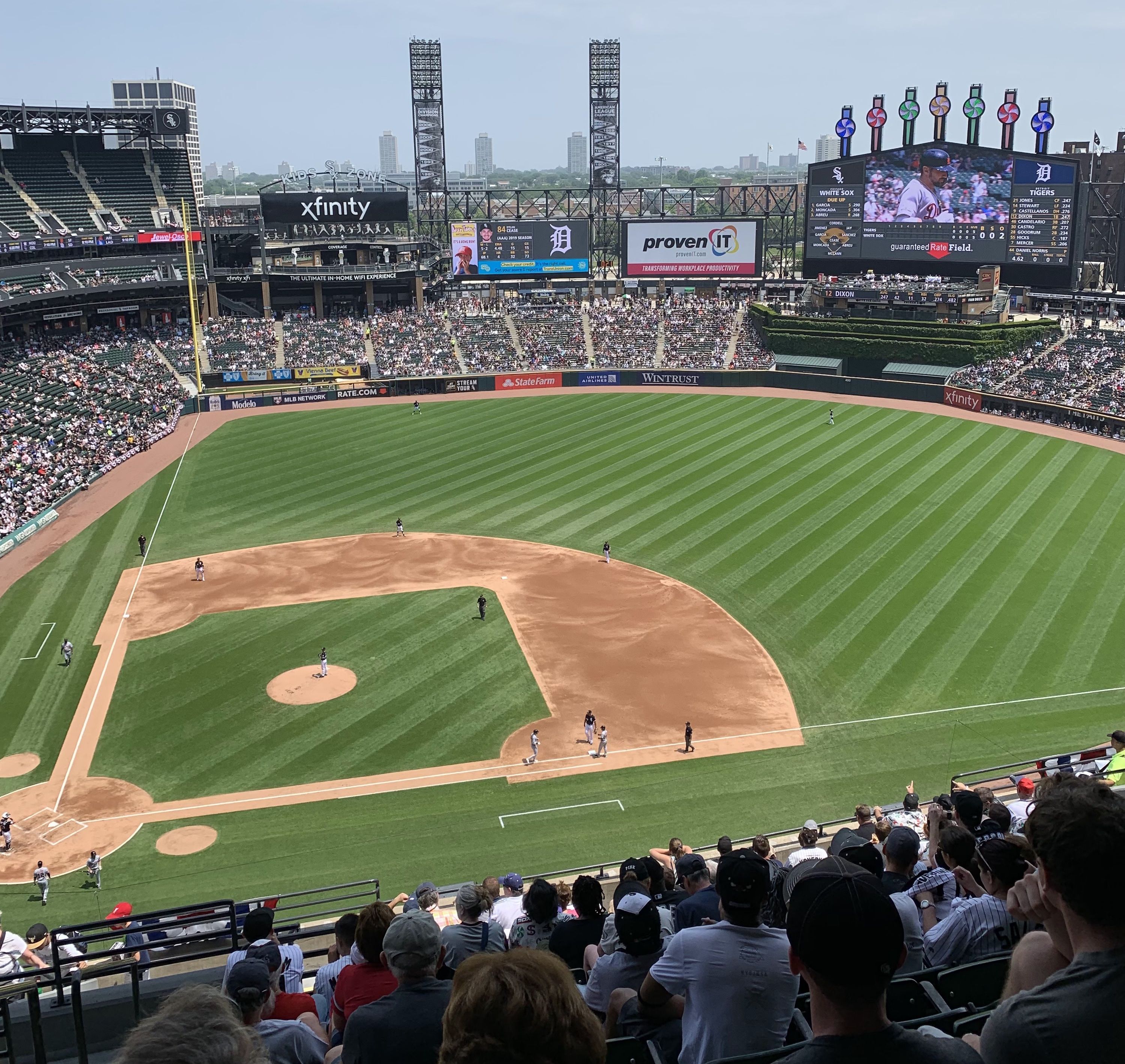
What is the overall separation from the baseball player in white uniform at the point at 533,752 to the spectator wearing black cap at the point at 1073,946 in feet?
76.2

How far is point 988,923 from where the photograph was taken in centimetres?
745

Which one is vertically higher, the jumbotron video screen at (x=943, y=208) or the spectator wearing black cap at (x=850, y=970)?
the jumbotron video screen at (x=943, y=208)

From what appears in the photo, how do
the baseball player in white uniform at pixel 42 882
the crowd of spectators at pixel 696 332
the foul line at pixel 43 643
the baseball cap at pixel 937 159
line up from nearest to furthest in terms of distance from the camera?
1. the baseball player in white uniform at pixel 42 882
2. the foul line at pixel 43 643
3. the baseball cap at pixel 937 159
4. the crowd of spectators at pixel 696 332

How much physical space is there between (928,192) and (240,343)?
51.5 m

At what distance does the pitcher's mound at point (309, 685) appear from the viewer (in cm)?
3083

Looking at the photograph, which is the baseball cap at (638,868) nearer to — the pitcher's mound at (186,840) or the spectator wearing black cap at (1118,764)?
the spectator wearing black cap at (1118,764)

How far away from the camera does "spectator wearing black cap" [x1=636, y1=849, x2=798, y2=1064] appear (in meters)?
5.47

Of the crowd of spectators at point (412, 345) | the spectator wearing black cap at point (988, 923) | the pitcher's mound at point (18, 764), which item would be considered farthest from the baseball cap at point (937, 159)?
the spectator wearing black cap at point (988, 923)

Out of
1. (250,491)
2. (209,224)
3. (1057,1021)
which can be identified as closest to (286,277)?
(209,224)

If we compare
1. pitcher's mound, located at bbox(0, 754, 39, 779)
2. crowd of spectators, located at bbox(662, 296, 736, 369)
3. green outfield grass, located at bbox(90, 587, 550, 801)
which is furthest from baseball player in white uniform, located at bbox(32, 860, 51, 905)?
crowd of spectators, located at bbox(662, 296, 736, 369)

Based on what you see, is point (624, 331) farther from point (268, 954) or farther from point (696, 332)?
point (268, 954)

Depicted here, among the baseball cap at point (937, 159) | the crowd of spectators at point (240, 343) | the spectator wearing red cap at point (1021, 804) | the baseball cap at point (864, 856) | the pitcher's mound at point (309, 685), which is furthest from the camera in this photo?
the crowd of spectators at point (240, 343)

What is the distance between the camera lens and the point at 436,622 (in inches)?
1419

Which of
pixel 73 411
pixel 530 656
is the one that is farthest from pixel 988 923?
pixel 73 411
